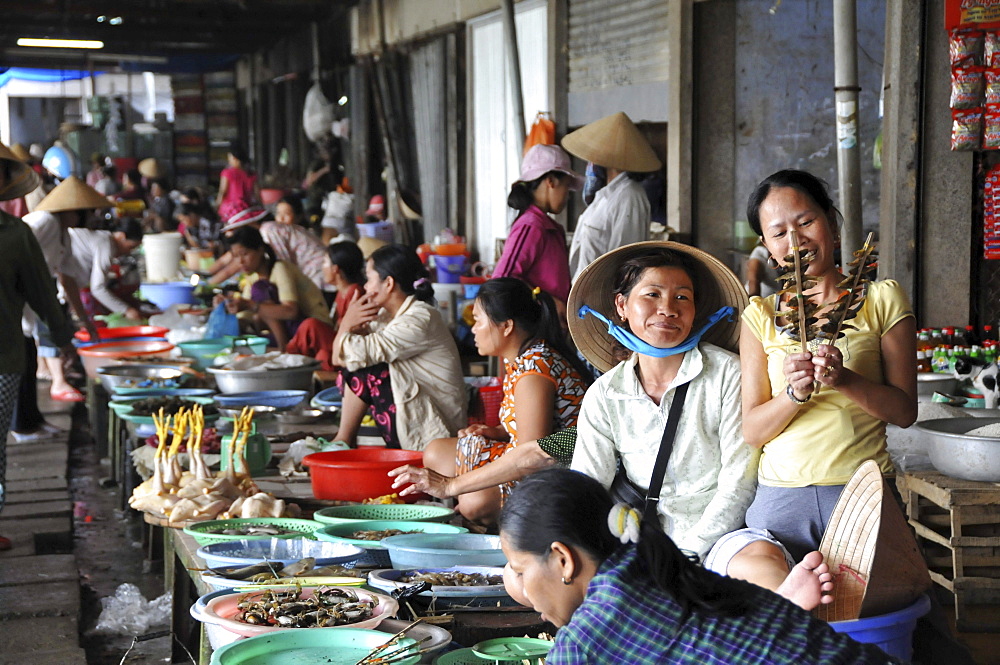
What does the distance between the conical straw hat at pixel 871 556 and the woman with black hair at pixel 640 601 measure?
19.7 inches

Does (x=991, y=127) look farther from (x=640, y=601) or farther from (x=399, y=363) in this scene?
(x=640, y=601)

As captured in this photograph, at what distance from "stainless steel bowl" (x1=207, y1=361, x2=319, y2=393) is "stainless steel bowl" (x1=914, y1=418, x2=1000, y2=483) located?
268 cm

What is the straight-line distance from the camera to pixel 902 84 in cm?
461

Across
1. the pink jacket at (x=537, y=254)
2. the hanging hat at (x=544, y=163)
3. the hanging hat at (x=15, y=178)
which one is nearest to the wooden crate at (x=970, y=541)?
the pink jacket at (x=537, y=254)

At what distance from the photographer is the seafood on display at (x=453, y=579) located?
7.84ft

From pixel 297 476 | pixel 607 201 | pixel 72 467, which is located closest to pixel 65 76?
pixel 72 467

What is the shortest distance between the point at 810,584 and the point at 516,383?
1469mm

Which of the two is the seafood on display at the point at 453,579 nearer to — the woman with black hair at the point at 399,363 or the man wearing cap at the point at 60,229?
the woman with black hair at the point at 399,363

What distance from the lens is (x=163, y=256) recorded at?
A: 376 inches

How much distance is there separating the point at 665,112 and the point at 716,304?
13.4 ft

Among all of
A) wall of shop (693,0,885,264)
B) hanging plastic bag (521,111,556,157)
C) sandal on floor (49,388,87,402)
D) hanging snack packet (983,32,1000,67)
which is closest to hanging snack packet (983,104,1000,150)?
hanging snack packet (983,32,1000,67)

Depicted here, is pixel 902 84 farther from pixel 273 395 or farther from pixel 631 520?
pixel 631 520

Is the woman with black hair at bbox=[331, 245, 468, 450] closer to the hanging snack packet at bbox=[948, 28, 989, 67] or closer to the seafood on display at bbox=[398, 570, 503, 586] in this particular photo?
the seafood on display at bbox=[398, 570, 503, 586]

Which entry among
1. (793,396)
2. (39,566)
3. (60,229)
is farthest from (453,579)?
(60,229)
